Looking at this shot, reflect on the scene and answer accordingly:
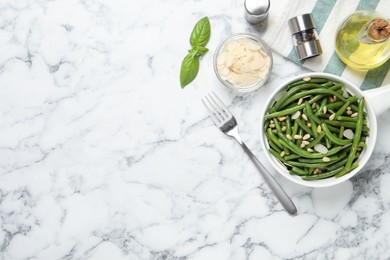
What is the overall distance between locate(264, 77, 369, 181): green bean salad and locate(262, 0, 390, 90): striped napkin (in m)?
0.11

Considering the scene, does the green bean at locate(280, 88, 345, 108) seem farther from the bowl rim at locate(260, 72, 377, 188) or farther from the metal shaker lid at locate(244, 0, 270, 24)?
the metal shaker lid at locate(244, 0, 270, 24)

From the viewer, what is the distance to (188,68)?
5.32ft

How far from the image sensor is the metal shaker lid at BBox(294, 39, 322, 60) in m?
1.55

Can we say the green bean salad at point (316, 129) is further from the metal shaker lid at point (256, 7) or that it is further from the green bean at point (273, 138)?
the metal shaker lid at point (256, 7)

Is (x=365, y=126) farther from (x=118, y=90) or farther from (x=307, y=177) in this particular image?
(x=118, y=90)

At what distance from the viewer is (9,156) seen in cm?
172

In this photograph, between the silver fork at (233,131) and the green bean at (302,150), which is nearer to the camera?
the green bean at (302,150)

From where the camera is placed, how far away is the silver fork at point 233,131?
63.1 inches

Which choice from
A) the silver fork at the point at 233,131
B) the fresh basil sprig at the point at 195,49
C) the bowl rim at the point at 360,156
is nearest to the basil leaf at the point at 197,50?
the fresh basil sprig at the point at 195,49

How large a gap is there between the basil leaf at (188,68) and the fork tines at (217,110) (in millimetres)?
78

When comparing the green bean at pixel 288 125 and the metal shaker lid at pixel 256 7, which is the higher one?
the metal shaker lid at pixel 256 7

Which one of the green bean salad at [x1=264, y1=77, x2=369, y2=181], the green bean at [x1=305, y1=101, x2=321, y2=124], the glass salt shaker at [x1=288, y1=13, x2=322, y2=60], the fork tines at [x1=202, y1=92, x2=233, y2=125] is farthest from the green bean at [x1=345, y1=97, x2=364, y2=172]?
the fork tines at [x1=202, y1=92, x2=233, y2=125]

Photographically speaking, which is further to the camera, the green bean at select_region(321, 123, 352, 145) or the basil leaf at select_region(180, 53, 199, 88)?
the basil leaf at select_region(180, 53, 199, 88)

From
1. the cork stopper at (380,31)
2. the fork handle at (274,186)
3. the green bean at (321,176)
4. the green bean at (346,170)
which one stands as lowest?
the fork handle at (274,186)
